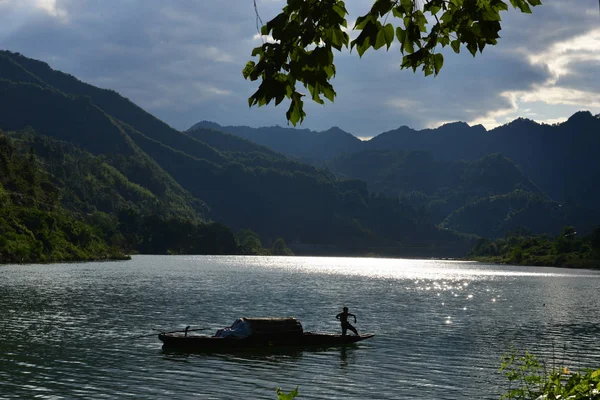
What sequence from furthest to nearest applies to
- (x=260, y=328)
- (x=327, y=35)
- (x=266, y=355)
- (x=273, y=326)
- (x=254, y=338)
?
(x=273, y=326)
(x=260, y=328)
(x=254, y=338)
(x=266, y=355)
(x=327, y=35)

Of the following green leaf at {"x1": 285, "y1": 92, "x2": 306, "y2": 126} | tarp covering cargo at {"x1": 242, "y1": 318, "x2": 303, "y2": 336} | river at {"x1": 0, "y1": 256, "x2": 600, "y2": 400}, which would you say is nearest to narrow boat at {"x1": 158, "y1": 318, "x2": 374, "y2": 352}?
tarp covering cargo at {"x1": 242, "y1": 318, "x2": 303, "y2": 336}

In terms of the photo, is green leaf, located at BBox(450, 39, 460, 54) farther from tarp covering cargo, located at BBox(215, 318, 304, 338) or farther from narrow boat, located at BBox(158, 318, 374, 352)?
tarp covering cargo, located at BBox(215, 318, 304, 338)

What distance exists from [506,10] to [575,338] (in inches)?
2561

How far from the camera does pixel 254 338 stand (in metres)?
50.9

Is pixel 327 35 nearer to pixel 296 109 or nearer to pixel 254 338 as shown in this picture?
pixel 296 109

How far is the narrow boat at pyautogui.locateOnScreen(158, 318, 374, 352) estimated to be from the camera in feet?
161

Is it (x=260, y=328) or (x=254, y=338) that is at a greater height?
(x=260, y=328)

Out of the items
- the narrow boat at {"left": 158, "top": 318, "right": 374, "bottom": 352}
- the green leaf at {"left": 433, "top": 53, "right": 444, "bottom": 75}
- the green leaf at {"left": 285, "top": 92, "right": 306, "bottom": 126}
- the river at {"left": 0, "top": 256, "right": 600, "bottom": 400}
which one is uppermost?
the green leaf at {"left": 433, "top": 53, "right": 444, "bottom": 75}

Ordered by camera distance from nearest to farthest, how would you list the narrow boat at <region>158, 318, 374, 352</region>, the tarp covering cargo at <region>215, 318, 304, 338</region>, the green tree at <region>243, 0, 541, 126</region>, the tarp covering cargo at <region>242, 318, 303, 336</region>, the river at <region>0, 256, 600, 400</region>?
1. the green tree at <region>243, 0, 541, 126</region>
2. the river at <region>0, 256, 600, 400</region>
3. the narrow boat at <region>158, 318, 374, 352</region>
4. the tarp covering cargo at <region>215, 318, 304, 338</region>
5. the tarp covering cargo at <region>242, 318, 303, 336</region>

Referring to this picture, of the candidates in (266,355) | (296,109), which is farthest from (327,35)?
(266,355)

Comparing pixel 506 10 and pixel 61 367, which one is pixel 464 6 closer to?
pixel 506 10

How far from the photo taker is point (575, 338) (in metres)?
65.2

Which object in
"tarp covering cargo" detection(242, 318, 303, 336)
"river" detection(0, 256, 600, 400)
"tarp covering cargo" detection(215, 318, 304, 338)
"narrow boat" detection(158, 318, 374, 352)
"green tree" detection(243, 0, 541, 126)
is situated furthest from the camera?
"tarp covering cargo" detection(242, 318, 303, 336)

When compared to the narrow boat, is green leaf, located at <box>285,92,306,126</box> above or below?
above
